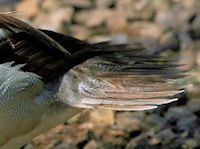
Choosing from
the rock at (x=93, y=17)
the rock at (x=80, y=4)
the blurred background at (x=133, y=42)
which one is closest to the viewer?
the blurred background at (x=133, y=42)

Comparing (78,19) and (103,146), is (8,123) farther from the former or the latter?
(78,19)

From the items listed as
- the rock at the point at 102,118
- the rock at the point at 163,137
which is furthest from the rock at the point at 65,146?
the rock at the point at 163,137

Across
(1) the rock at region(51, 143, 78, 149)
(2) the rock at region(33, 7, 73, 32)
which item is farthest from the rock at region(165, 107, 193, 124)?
(2) the rock at region(33, 7, 73, 32)

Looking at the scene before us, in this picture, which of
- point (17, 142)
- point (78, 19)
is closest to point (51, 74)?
point (17, 142)

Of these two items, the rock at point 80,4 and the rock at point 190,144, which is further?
the rock at point 80,4

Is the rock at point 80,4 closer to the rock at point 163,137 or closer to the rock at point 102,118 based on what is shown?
the rock at point 102,118
